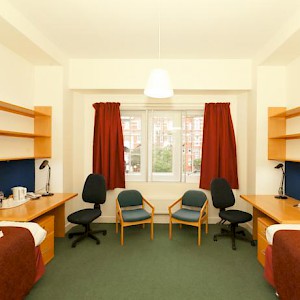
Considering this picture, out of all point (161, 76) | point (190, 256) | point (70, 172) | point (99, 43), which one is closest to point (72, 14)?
point (99, 43)

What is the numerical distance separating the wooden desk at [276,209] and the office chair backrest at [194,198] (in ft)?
2.54

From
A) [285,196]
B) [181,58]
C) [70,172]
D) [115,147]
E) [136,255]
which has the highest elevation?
[181,58]

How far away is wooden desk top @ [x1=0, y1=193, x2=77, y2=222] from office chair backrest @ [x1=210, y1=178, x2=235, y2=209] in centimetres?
226

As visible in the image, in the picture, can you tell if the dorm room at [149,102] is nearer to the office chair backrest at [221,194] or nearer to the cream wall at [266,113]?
the cream wall at [266,113]

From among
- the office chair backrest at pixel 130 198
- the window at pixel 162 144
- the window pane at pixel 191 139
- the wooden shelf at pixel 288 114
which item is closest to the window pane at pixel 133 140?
the window at pixel 162 144

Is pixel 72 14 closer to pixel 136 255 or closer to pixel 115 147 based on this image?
pixel 115 147

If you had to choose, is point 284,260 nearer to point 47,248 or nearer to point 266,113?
point 266,113

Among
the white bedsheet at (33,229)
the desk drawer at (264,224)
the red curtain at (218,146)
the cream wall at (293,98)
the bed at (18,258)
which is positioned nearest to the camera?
the bed at (18,258)

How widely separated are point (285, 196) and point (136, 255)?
2.32 meters

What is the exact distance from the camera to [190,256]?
289cm

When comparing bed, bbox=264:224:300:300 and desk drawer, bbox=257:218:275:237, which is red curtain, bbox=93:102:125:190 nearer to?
desk drawer, bbox=257:218:275:237

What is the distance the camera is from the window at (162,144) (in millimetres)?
4160

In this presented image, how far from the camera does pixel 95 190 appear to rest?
352cm

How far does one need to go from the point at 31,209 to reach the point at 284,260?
264cm
